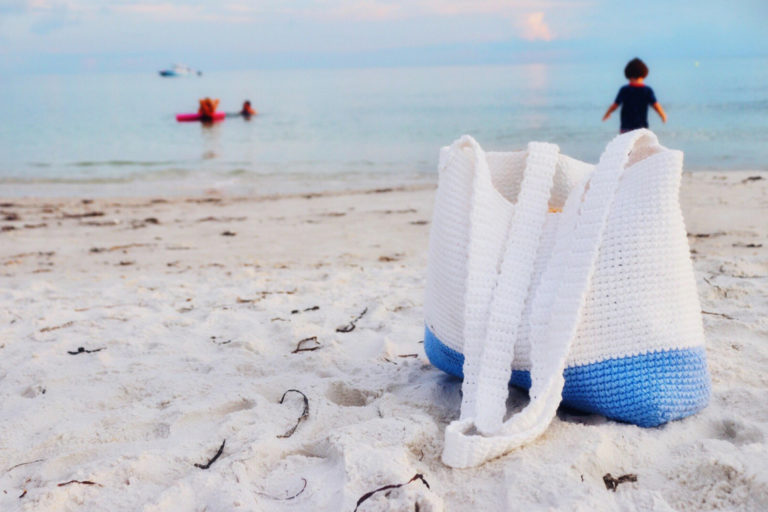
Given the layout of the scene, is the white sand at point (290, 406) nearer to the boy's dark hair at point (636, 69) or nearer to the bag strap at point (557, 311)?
the bag strap at point (557, 311)

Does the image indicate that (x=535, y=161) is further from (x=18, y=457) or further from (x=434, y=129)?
(x=434, y=129)

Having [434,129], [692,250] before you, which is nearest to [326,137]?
[434,129]

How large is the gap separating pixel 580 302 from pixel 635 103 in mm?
6486

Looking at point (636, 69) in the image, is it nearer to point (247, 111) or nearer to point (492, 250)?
point (492, 250)

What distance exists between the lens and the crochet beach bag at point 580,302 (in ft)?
6.81

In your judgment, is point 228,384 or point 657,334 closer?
point 657,334

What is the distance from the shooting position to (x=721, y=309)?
3.44 m

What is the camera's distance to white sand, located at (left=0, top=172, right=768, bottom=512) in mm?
1869

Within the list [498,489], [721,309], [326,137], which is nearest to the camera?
[498,489]

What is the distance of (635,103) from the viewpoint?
7762 mm

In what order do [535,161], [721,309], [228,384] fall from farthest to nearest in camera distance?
[721,309]
[228,384]
[535,161]

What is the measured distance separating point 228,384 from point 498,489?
1347mm

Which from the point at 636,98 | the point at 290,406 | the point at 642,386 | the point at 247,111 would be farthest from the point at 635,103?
the point at 247,111

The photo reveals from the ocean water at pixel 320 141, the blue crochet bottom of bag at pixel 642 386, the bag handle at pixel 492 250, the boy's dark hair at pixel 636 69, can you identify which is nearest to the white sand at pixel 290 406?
the blue crochet bottom of bag at pixel 642 386
